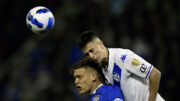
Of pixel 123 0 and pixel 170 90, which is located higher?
pixel 123 0

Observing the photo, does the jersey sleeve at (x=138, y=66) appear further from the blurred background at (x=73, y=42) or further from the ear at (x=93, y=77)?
the blurred background at (x=73, y=42)

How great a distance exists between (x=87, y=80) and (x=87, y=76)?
47 millimetres

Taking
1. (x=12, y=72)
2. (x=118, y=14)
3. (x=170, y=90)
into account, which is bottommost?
(x=170, y=90)

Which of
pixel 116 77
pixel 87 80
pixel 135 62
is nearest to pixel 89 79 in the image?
pixel 87 80

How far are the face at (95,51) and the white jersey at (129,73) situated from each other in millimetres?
97

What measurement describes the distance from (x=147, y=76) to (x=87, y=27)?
167 inches

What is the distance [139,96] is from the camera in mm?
4852

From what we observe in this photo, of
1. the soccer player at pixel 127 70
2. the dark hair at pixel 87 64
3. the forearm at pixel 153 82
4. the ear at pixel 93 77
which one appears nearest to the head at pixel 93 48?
the soccer player at pixel 127 70

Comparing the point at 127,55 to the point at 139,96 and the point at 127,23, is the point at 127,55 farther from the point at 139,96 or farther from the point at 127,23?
the point at 127,23

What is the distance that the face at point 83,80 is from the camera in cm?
496

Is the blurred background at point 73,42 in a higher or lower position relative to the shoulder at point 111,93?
lower

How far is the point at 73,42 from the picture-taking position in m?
8.63

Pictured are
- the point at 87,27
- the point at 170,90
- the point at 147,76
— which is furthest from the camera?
the point at 87,27

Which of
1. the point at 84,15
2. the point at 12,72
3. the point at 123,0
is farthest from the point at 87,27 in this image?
the point at 12,72
